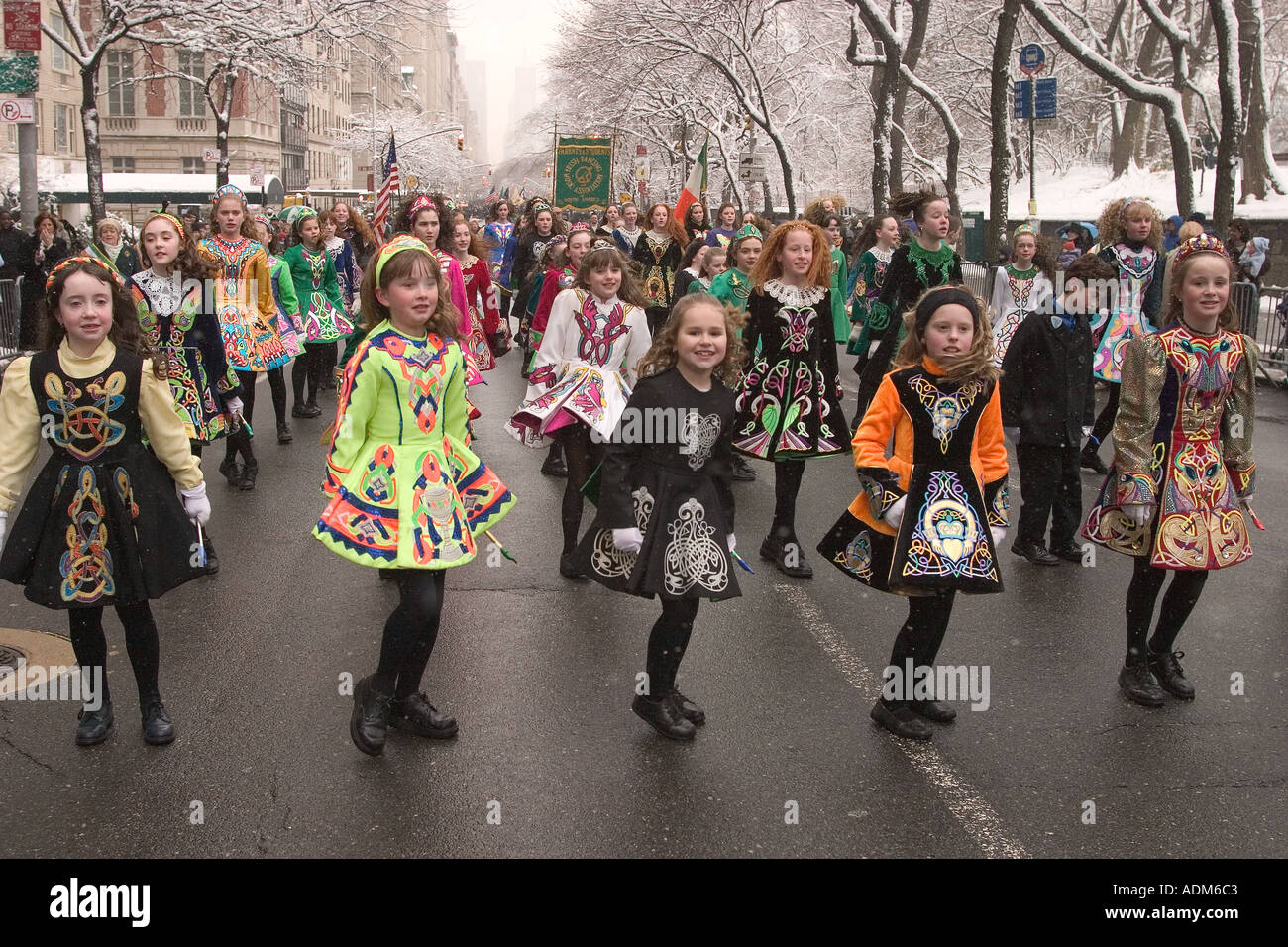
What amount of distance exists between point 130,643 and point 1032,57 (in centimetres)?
2123

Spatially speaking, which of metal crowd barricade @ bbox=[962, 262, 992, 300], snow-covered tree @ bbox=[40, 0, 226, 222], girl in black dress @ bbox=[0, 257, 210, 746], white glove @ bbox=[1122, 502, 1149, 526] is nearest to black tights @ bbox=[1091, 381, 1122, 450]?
white glove @ bbox=[1122, 502, 1149, 526]

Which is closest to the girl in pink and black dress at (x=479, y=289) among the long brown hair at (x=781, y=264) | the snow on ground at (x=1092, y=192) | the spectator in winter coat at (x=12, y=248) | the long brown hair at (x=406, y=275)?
the long brown hair at (x=781, y=264)

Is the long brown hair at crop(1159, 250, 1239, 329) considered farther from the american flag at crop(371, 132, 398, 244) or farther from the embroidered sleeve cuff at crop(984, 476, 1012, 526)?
the american flag at crop(371, 132, 398, 244)

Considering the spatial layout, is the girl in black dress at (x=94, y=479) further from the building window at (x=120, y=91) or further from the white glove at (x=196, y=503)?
the building window at (x=120, y=91)

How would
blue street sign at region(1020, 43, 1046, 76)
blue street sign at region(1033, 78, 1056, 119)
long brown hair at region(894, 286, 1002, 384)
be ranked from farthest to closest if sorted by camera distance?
blue street sign at region(1020, 43, 1046, 76), blue street sign at region(1033, 78, 1056, 119), long brown hair at region(894, 286, 1002, 384)

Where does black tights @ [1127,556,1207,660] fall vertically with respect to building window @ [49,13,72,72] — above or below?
below

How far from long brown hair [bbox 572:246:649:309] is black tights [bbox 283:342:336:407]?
497cm

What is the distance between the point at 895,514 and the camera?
4762 millimetres

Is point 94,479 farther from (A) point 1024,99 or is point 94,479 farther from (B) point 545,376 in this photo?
(A) point 1024,99

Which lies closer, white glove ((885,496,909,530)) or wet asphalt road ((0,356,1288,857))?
wet asphalt road ((0,356,1288,857))

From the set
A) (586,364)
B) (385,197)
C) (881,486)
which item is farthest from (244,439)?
(385,197)

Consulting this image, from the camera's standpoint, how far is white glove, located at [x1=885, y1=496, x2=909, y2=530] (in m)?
4.76

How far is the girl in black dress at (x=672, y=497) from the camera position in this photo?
4.71 meters

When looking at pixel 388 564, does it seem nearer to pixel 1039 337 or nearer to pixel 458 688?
pixel 458 688
